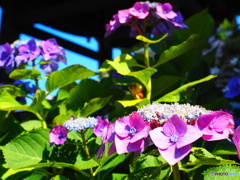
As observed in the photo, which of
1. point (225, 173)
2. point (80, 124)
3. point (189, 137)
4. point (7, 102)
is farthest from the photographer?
point (7, 102)

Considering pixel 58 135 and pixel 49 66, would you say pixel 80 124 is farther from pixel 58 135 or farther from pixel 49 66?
pixel 49 66

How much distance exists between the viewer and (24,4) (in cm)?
410

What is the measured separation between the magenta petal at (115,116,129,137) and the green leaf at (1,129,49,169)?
374 mm

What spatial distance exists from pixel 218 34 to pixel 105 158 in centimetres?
269

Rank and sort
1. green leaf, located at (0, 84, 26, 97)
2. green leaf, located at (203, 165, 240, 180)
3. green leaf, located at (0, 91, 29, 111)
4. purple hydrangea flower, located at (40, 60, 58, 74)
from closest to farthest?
1. green leaf, located at (203, 165, 240, 180)
2. green leaf, located at (0, 91, 29, 111)
3. green leaf, located at (0, 84, 26, 97)
4. purple hydrangea flower, located at (40, 60, 58, 74)

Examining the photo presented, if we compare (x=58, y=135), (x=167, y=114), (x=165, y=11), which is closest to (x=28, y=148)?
(x=58, y=135)

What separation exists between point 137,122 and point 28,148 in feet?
1.45

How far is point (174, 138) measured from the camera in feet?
1.93

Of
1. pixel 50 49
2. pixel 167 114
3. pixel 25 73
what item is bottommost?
pixel 167 114

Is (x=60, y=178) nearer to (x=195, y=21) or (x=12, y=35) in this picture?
(x=195, y=21)

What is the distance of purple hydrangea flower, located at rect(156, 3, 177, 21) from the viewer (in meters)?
1.10

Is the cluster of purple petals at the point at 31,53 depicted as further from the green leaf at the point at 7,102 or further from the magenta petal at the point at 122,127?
the magenta petal at the point at 122,127

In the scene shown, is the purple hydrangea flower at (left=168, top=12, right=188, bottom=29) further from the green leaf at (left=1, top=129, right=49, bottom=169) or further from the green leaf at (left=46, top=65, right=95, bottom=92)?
the green leaf at (left=1, top=129, right=49, bottom=169)

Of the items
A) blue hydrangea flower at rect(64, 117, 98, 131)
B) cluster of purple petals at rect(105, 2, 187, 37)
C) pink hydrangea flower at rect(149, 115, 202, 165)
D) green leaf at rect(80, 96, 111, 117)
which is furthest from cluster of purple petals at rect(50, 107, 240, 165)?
cluster of purple petals at rect(105, 2, 187, 37)
